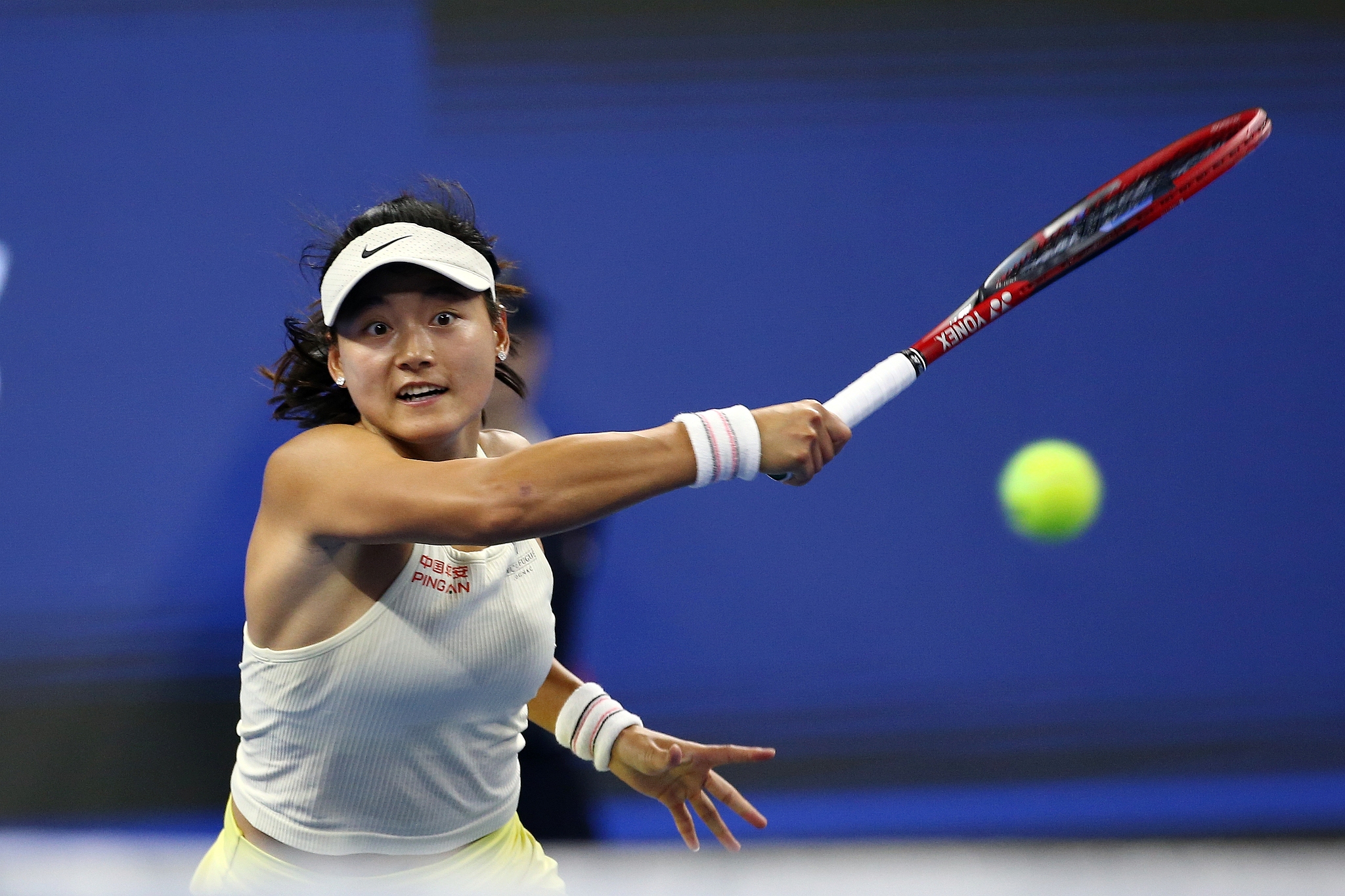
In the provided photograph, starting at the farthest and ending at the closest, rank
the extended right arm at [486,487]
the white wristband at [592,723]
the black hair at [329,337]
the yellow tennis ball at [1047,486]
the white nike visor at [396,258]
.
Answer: the yellow tennis ball at [1047,486] < the white wristband at [592,723] < the black hair at [329,337] < the white nike visor at [396,258] < the extended right arm at [486,487]

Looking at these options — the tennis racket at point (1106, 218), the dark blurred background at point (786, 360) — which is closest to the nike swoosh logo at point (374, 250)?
the tennis racket at point (1106, 218)

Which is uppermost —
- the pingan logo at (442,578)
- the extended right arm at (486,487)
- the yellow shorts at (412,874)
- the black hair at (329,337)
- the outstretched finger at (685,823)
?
the black hair at (329,337)

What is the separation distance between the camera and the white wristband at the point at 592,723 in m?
1.81

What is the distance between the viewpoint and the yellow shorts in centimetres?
148

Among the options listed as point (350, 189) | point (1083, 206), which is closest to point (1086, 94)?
point (1083, 206)

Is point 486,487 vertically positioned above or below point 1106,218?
below

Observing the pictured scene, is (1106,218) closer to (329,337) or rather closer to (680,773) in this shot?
(680,773)

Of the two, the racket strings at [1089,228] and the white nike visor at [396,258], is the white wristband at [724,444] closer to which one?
the white nike visor at [396,258]

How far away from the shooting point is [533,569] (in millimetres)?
1603

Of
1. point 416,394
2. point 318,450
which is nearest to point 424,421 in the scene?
point 416,394

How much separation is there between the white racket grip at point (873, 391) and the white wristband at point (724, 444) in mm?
188

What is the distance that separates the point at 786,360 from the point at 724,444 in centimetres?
206

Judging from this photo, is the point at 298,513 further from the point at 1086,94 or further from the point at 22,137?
the point at 1086,94

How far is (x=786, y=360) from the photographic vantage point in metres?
3.30
